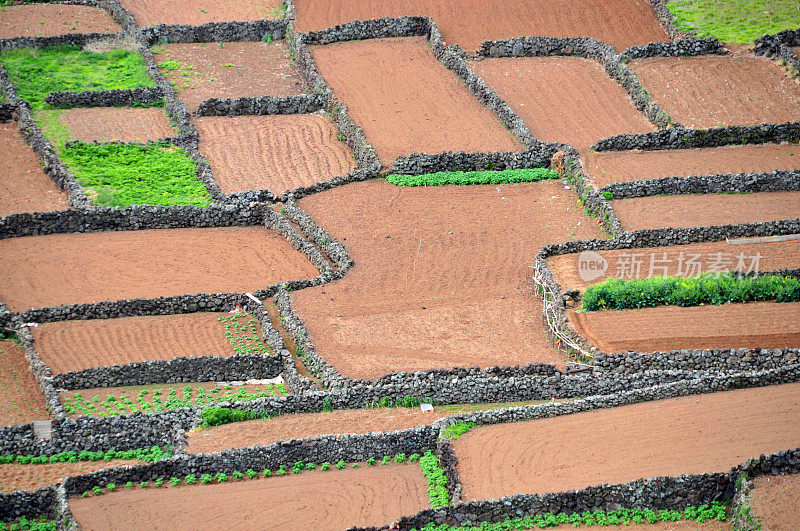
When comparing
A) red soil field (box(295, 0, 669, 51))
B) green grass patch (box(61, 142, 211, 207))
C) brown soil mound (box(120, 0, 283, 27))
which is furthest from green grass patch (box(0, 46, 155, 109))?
red soil field (box(295, 0, 669, 51))

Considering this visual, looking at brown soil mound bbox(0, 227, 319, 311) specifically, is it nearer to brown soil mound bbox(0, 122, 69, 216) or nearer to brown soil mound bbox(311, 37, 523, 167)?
brown soil mound bbox(0, 122, 69, 216)

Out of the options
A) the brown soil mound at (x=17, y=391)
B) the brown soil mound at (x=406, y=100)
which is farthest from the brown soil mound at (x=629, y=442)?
the brown soil mound at (x=406, y=100)

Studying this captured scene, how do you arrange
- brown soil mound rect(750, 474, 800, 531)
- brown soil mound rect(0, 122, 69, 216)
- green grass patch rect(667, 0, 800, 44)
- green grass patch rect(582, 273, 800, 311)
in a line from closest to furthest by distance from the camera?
brown soil mound rect(750, 474, 800, 531)
green grass patch rect(582, 273, 800, 311)
brown soil mound rect(0, 122, 69, 216)
green grass patch rect(667, 0, 800, 44)

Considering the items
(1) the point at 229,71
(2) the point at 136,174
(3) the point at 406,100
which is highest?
(1) the point at 229,71

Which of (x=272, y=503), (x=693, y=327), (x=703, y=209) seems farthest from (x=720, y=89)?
(x=272, y=503)

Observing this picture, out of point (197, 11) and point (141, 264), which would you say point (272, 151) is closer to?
point (141, 264)

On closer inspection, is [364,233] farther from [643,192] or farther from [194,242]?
[643,192]
